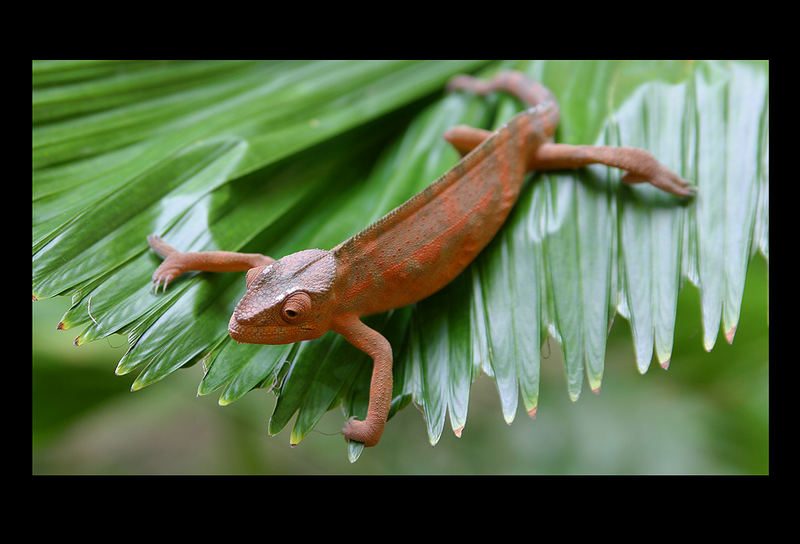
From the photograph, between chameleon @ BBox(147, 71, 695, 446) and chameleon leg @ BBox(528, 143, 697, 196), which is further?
chameleon leg @ BBox(528, 143, 697, 196)

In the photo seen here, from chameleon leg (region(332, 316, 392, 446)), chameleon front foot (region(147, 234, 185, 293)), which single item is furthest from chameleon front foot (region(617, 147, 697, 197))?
chameleon front foot (region(147, 234, 185, 293))

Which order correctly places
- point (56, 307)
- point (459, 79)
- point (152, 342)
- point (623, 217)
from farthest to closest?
1. point (459, 79)
2. point (56, 307)
3. point (623, 217)
4. point (152, 342)

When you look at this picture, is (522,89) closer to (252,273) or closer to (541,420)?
(252,273)

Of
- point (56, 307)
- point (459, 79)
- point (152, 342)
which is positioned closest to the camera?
point (152, 342)

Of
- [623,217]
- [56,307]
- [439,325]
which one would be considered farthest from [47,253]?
[623,217]

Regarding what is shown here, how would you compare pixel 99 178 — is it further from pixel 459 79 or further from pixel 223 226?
pixel 459 79

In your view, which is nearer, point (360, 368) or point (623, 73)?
point (360, 368)

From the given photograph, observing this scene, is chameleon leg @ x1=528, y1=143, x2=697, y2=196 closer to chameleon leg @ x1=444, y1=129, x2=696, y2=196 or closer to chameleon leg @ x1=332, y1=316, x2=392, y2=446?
chameleon leg @ x1=444, y1=129, x2=696, y2=196
